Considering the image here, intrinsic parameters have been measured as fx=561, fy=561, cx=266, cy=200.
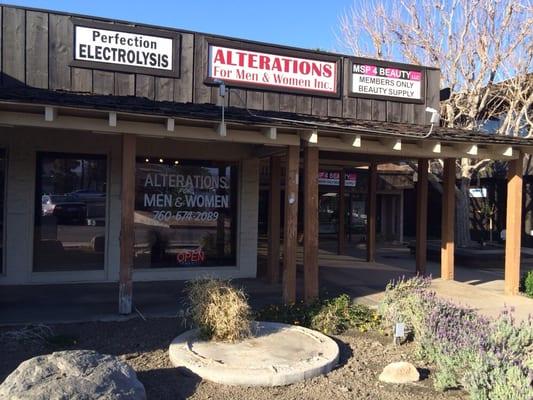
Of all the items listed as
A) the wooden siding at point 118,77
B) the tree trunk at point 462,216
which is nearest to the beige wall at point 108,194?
the wooden siding at point 118,77

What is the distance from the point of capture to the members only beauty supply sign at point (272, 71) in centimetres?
1015

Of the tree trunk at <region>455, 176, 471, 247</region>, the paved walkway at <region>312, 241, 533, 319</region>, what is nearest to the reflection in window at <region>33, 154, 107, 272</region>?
the paved walkway at <region>312, 241, 533, 319</region>

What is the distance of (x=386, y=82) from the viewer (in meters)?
11.5

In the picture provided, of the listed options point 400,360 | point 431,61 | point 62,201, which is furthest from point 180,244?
point 431,61

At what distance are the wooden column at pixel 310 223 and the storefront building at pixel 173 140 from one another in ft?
0.06

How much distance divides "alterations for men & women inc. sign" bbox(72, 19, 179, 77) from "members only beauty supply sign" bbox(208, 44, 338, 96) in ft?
2.57

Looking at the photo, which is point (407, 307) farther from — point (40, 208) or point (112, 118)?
point (40, 208)

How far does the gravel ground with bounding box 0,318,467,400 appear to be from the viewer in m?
5.10

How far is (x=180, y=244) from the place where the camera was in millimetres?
11172

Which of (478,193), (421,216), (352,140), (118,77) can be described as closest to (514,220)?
(421,216)

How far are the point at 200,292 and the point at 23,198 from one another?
508 centimetres

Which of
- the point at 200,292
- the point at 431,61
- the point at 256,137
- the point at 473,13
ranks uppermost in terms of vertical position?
the point at 473,13

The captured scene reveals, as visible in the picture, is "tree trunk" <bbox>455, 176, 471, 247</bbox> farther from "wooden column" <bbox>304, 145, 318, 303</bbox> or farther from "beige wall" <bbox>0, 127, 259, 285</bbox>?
"wooden column" <bbox>304, 145, 318, 303</bbox>

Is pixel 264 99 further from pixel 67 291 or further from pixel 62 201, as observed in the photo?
pixel 67 291
